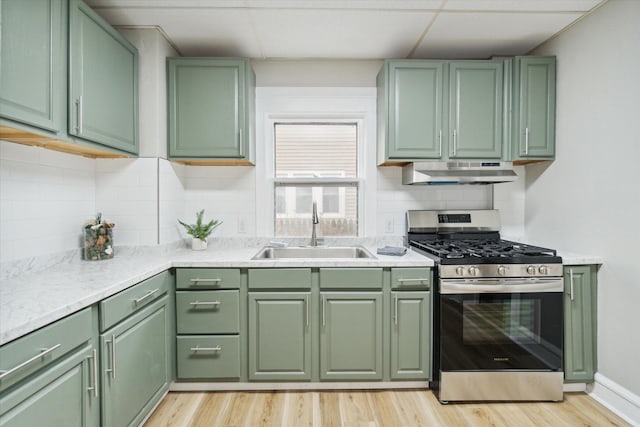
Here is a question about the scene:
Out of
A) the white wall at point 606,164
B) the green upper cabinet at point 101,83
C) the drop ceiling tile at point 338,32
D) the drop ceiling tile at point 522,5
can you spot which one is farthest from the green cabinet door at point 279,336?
the drop ceiling tile at point 522,5

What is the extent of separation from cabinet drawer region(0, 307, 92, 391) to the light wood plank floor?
952 millimetres

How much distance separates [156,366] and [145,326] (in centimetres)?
31

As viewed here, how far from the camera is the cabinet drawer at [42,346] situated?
3.33ft

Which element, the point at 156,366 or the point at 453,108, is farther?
the point at 453,108

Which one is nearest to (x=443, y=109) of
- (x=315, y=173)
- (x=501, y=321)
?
(x=315, y=173)

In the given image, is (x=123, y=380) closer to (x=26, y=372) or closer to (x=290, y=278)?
(x=26, y=372)

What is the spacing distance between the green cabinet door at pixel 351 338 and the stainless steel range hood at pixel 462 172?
1013 mm

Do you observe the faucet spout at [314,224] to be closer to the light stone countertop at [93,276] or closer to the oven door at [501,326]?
the light stone countertop at [93,276]

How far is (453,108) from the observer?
2.51 meters

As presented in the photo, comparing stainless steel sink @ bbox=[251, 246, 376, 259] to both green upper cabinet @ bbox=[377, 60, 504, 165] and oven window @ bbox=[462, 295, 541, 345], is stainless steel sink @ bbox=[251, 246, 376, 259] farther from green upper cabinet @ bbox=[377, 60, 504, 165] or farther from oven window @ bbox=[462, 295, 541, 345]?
oven window @ bbox=[462, 295, 541, 345]

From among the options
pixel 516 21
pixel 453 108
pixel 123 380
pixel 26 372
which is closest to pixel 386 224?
pixel 453 108

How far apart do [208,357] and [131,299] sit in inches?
30.3

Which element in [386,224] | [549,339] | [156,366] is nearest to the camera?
[156,366]

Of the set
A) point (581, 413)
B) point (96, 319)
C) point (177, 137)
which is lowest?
point (581, 413)
